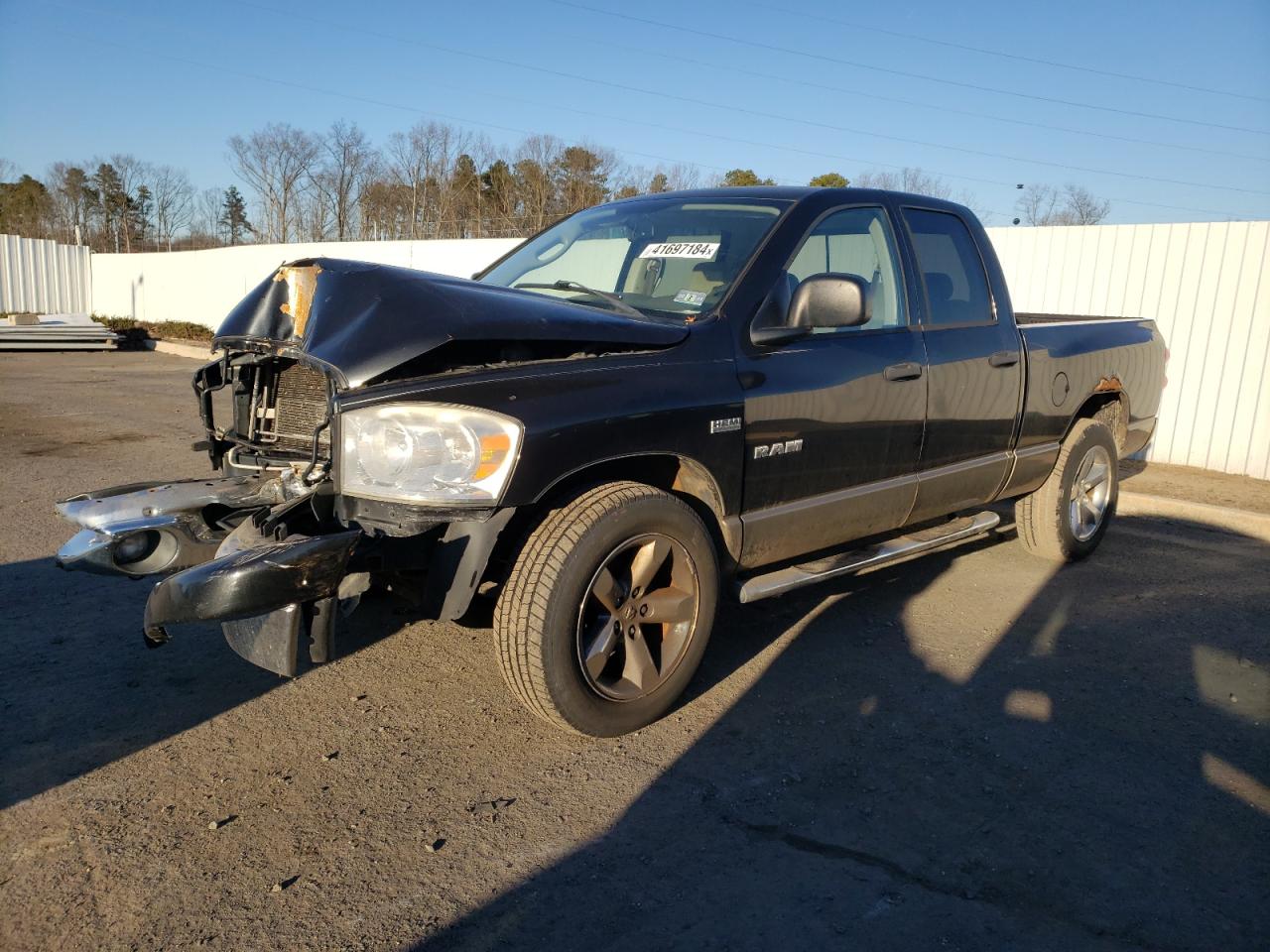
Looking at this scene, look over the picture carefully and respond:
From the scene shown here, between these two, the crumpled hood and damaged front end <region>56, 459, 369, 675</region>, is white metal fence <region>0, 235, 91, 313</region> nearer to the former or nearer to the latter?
damaged front end <region>56, 459, 369, 675</region>

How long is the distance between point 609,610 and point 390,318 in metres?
1.21

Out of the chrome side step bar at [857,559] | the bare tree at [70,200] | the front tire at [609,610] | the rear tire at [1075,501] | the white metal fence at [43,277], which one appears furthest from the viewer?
the bare tree at [70,200]

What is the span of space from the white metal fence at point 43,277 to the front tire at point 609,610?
88.0 ft

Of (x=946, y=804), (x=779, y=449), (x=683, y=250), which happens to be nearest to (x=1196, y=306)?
(x=683, y=250)

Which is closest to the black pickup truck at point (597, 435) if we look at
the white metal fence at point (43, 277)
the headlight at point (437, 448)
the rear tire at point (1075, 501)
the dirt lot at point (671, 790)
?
the headlight at point (437, 448)

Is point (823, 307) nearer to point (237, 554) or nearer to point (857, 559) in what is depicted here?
point (857, 559)

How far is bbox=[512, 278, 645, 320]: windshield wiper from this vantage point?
3.77 m

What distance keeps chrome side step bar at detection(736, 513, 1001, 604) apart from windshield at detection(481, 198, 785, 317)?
43.4 inches

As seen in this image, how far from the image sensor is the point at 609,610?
3309 mm

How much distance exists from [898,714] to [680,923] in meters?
1.55

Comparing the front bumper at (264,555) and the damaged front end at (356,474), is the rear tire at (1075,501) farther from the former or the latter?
the front bumper at (264,555)

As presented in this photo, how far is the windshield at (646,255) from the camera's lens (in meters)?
3.90

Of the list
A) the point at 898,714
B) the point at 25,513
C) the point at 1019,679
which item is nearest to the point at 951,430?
the point at 1019,679

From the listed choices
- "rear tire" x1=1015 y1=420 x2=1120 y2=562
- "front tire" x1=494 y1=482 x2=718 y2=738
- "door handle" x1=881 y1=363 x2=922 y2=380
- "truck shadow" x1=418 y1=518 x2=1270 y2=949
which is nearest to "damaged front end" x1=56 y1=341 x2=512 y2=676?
"front tire" x1=494 y1=482 x2=718 y2=738
